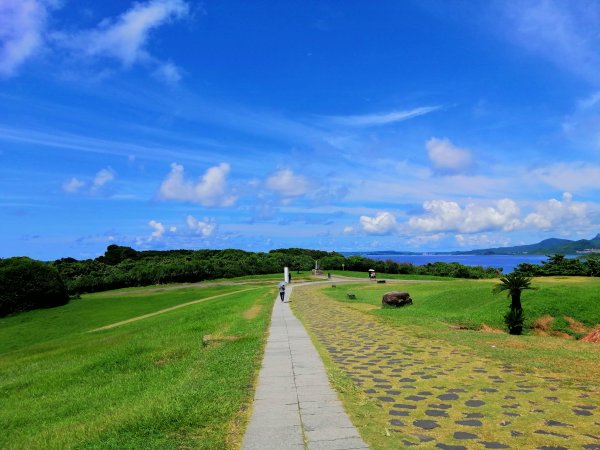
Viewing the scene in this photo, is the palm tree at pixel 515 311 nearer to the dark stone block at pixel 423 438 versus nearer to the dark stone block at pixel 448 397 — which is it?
the dark stone block at pixel 448 397

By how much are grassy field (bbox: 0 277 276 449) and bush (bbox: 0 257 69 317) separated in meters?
29.0

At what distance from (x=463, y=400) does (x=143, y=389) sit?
7.94 meters

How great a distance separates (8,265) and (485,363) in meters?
58.0

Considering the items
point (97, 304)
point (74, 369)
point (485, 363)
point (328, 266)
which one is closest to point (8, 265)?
point (97, 304)

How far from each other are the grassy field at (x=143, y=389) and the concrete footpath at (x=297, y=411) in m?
0.33

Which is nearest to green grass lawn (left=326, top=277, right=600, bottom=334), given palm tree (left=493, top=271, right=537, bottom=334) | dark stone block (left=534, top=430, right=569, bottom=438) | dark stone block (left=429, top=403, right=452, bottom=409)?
palm tree (left=493, top=271, right=537, bottom=334)

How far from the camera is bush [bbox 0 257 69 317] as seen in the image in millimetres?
50312

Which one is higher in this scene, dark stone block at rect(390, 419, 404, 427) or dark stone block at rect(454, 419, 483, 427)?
dark stone block at rect(390, 419, 404, 427)

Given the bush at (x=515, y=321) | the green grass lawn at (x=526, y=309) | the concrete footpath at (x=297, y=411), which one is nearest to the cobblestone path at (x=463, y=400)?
the concrete footpath at (x=297, y=411)

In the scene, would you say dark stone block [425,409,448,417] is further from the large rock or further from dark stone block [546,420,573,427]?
the large rock

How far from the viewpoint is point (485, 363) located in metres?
11.0

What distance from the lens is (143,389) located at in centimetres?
1160

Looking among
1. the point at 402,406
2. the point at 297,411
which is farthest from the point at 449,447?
the point at 297,411

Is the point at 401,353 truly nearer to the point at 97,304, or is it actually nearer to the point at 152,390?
the point at 152,390
